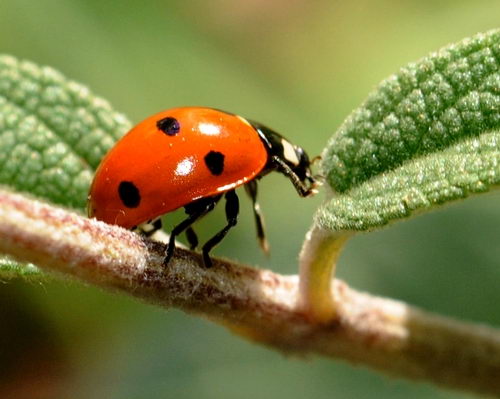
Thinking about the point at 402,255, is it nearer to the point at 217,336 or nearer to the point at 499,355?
the point at 217,336

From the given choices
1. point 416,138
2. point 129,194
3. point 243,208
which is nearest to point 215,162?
point 129,194

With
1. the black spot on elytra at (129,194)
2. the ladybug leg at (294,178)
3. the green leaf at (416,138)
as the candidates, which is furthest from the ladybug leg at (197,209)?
the green leaf at (416,138)

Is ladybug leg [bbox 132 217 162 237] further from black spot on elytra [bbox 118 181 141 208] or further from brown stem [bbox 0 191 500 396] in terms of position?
brown stem [bbox 0 191 500 396]

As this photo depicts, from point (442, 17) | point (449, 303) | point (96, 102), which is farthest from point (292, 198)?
point (96, 102)

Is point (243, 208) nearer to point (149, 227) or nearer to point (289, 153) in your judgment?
point (289, 153)

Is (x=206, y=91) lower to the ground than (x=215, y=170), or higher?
higher

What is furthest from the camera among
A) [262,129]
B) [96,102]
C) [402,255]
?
[402,255]

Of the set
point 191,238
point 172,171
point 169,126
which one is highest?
point 169,126
